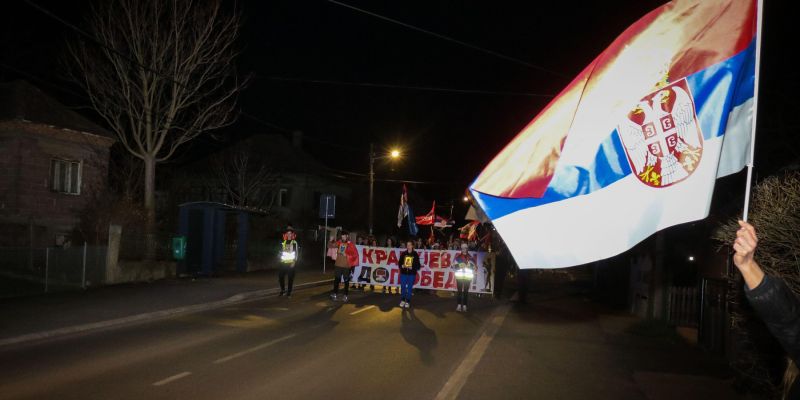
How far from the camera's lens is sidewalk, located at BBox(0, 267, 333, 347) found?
11.3 m

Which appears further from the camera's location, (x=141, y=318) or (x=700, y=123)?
(x=141, y=318)

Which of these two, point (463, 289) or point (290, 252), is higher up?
point (290, 252)

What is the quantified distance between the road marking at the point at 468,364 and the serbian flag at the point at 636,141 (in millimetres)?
3745

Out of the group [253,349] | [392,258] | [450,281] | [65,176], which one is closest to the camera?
[253,349]

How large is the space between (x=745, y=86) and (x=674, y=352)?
316 inches

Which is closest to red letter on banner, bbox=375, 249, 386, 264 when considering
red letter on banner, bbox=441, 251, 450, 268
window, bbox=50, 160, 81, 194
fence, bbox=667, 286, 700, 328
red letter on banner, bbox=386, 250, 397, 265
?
red letter on banner, bbox=386, 250, 397, 265

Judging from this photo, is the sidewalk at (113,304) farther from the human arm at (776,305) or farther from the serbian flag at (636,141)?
the human arm at (776,305)

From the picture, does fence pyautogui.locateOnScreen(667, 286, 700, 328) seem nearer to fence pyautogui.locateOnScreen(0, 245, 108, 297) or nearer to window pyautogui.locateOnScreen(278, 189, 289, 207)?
fence pyautogui.locateOnScreen(0, 245, 108, 297)

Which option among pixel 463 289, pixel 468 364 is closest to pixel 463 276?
pixel 463 289

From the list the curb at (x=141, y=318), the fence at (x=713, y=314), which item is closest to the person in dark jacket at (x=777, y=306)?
the fence at (x=713, y=314)

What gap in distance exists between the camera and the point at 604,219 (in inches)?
150

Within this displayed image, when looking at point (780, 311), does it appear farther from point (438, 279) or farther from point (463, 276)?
point (438, 279)

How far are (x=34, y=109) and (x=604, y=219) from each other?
26.7 metres

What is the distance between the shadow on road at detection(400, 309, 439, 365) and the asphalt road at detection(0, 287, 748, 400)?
0.02m
